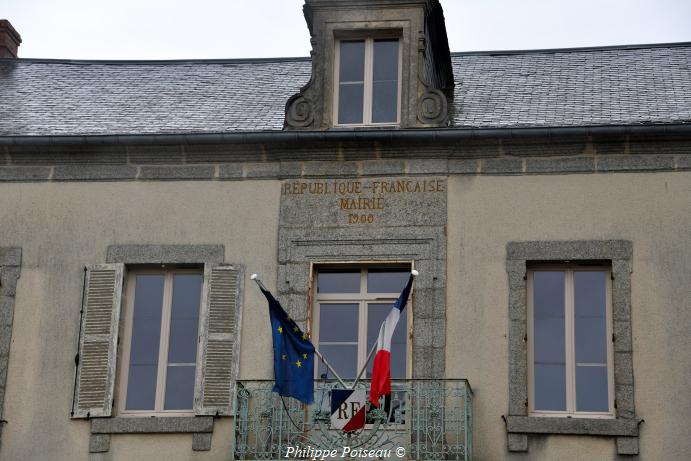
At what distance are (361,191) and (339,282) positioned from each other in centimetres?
93

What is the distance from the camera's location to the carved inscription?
46.9 feet

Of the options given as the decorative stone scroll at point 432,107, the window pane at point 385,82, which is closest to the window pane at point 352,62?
the window pane at point 385,82

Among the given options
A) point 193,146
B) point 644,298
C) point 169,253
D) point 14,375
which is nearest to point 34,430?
point 14,375

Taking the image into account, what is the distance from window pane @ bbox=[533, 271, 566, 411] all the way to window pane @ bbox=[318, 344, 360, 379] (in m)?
1.72

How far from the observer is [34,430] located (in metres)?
13.9

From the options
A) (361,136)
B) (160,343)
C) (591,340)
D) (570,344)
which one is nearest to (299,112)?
(361,136)

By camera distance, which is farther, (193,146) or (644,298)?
(193,146)

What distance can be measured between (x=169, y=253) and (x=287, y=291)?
126 cm

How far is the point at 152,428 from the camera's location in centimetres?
1379

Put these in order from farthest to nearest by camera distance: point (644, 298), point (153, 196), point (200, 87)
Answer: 1. point (200, 87)
2. point (153, 196)
3. point (644, 298)

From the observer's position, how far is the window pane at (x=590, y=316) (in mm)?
13648

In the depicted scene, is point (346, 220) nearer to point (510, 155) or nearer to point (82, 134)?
point (510, 155)

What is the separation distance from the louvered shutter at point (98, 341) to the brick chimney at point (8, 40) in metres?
5.39

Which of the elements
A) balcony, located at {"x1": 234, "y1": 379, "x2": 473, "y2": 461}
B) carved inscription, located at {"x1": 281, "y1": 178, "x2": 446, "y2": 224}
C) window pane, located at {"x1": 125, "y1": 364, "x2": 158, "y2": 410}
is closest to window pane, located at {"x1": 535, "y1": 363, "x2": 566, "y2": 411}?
balcony, located at {"x1": 234, "y1": 379, "x2": 473, "y2": 461}
